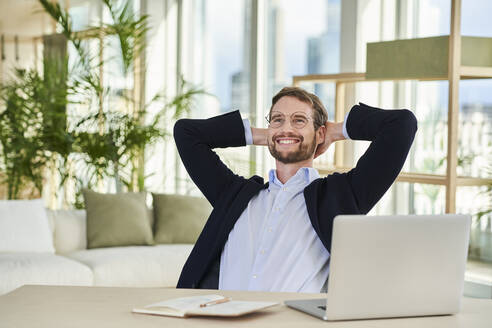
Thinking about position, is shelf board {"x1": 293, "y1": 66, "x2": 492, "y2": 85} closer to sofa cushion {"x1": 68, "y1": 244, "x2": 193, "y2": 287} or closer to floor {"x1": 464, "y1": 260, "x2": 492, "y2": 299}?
floor {"x1": 464, "y1": 260, "x2": 492, "y2": 299}

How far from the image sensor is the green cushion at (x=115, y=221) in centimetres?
485

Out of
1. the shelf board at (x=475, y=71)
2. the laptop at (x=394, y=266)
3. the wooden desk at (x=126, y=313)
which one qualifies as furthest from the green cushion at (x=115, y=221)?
the laptop at (x=394, y=266)

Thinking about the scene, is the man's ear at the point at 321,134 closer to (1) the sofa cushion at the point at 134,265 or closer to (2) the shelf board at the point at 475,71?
(2) the shelf board at the point at 475,71

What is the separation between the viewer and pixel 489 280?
142 inches

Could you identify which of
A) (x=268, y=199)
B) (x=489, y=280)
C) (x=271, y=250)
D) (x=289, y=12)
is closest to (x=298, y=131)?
(x=268, y=199)

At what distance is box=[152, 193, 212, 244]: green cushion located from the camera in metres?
5.01

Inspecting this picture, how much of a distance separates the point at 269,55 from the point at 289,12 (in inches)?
16.4

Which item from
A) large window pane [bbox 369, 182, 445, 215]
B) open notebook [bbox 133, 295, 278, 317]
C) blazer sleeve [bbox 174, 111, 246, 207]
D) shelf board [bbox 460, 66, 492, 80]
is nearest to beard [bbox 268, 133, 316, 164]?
blazer sleeve [bbox 174, 111, 246, 207]

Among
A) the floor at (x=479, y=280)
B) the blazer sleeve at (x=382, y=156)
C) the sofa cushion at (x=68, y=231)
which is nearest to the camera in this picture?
the blazer sleeve at (x=382, y=156)

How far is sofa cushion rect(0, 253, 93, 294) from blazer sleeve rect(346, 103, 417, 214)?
2.46 metres

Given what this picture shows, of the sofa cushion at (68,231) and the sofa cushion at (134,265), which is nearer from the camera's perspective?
the sofa cushion at (134,265)

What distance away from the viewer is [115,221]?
4883 mm

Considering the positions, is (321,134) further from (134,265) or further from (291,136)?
(134,265)

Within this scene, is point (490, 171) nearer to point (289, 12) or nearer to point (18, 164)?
point (289, 12)
